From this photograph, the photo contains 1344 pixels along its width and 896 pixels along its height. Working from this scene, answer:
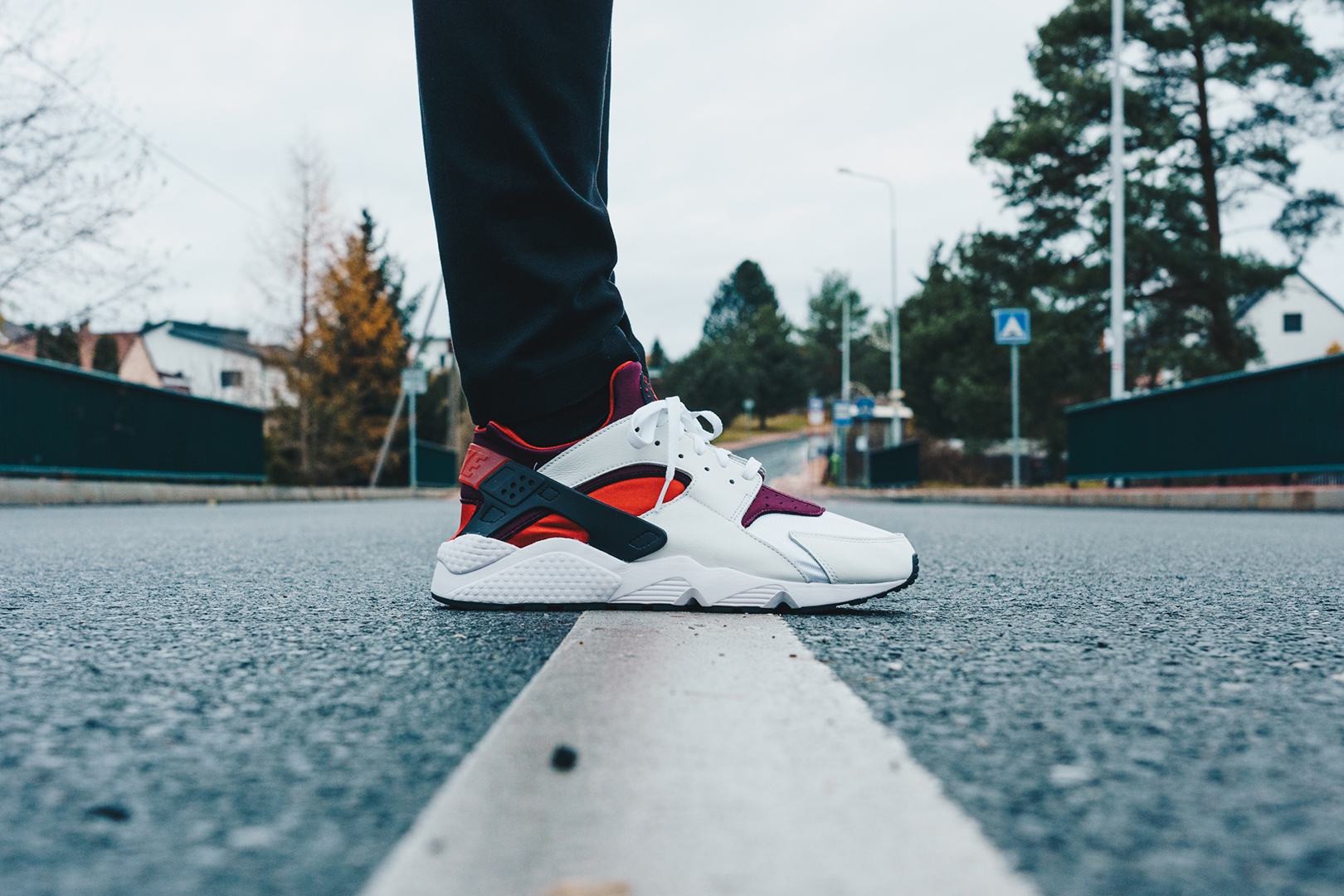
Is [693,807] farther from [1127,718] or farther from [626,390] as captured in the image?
[626,390]

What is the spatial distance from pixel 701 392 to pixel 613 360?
68877mm

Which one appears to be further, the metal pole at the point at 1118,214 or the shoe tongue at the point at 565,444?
the metal pole at the point at 1118,214

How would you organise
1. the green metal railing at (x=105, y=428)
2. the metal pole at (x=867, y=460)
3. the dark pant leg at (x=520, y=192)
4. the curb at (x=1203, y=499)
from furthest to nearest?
1. the metal pole at (x=867, y=460)
2. the green metal railing at (x=105, y=428)
3. the curb at (x=1203, y=499)
4. the dark pant leg at (x=520, y=192)

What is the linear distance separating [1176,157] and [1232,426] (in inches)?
471

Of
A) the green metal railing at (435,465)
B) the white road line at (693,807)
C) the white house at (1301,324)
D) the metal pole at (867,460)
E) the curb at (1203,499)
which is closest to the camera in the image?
the white road line at (693,807)

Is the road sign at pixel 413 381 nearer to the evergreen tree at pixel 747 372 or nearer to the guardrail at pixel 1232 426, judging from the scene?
the guardrail at pixel 1232 426

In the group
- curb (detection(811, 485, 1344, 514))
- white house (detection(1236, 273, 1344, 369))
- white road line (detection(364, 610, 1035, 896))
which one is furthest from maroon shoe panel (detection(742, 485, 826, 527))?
white house (detection(1236, 273, 1344, 369))

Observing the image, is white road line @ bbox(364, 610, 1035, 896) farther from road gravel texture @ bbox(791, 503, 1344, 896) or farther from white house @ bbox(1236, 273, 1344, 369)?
white house @ bbox(1236, 273, 1344, 369)

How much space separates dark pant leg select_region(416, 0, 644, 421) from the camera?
157 centimetres

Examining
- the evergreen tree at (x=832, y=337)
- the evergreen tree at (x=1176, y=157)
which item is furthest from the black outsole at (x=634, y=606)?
the evergreen tree at (x=832, y=337)

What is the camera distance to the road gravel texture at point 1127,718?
0.60 meters

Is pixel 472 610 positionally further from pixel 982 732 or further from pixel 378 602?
pixel 982 732

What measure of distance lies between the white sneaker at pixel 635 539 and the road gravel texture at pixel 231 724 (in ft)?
0.34

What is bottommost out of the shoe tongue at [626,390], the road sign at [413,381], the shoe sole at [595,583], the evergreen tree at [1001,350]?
the shoe sole at [595,583]
